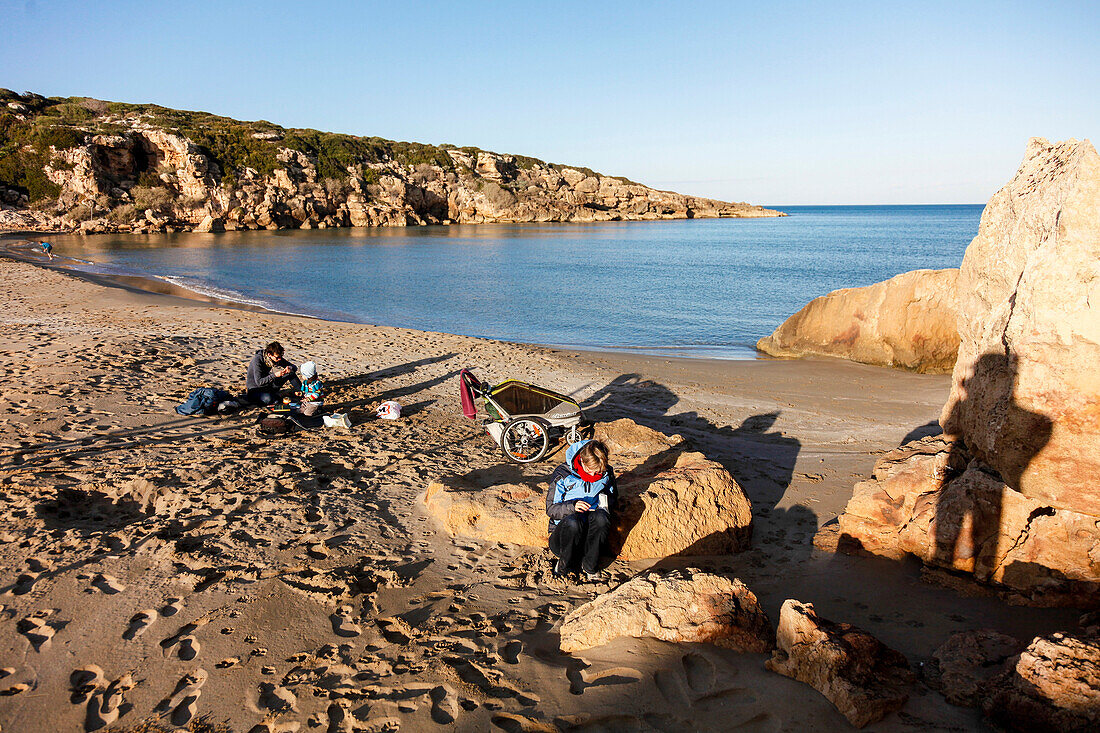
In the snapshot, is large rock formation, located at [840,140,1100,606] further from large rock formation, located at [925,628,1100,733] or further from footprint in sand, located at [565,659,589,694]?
footprint in sand, located at [565,659,589,694]

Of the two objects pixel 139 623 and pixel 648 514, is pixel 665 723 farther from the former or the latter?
pixel 139 623

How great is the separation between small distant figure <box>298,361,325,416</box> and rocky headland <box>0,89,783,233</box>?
57.2m

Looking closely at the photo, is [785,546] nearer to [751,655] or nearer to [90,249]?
[751,655]

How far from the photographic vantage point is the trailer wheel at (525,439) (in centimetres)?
773

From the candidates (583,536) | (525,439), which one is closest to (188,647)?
(583,536)

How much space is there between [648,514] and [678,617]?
1713 millimetres

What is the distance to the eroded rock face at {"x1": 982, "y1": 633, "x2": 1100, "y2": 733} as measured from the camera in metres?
2.82

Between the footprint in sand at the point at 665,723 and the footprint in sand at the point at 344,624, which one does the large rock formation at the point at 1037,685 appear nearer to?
the footprint in sand at the point at 665,723

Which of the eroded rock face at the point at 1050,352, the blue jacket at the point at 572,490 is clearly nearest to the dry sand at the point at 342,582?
the blue jacket at the point at 572,490

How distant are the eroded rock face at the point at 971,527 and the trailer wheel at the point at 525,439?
3554mm

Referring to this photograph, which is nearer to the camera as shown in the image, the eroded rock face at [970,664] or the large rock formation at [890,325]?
the eroded rock face at [970,664]

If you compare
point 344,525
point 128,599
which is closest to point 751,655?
point 344,525

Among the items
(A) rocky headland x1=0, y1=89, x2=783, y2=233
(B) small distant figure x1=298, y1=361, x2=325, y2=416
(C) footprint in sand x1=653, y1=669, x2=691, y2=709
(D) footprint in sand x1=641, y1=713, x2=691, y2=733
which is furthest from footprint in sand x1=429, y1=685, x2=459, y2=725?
(A) rocky headland x1=0, y1=89, x2=783, y2=233

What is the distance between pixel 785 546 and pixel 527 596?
2.66 metres
